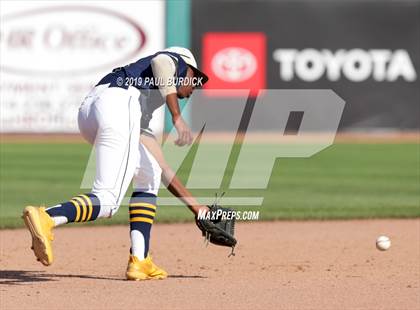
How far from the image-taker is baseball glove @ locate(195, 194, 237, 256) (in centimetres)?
804

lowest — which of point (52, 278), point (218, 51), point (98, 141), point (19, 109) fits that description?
point (52, 278)

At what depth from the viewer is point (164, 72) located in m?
7.61

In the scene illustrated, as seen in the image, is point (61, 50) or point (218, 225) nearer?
point (218, 225)

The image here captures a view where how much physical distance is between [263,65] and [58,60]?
5237 mm

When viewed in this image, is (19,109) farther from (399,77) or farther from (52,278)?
(52,278)

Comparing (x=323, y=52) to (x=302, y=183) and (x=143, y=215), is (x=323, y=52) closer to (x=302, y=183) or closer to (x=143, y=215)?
(x=302, y=183)

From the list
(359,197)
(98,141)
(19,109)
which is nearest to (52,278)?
(98,141)

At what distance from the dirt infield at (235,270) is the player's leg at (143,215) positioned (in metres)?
0.14

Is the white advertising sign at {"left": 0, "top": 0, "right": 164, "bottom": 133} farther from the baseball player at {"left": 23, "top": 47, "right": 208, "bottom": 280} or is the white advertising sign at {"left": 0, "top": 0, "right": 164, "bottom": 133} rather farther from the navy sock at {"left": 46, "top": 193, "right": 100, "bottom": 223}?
the navy sock at {"left": 46, "top": 193, "right": 100, "bottom": 223}

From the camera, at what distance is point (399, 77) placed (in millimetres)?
26781

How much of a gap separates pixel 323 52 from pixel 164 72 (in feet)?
64.5

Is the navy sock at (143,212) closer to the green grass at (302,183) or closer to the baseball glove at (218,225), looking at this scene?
the baseball glove at (218,225)

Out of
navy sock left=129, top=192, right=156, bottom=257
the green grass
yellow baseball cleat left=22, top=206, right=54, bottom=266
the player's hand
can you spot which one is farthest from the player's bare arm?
the green grass

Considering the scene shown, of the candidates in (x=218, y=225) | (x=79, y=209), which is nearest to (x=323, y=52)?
(x=218, y=225)
